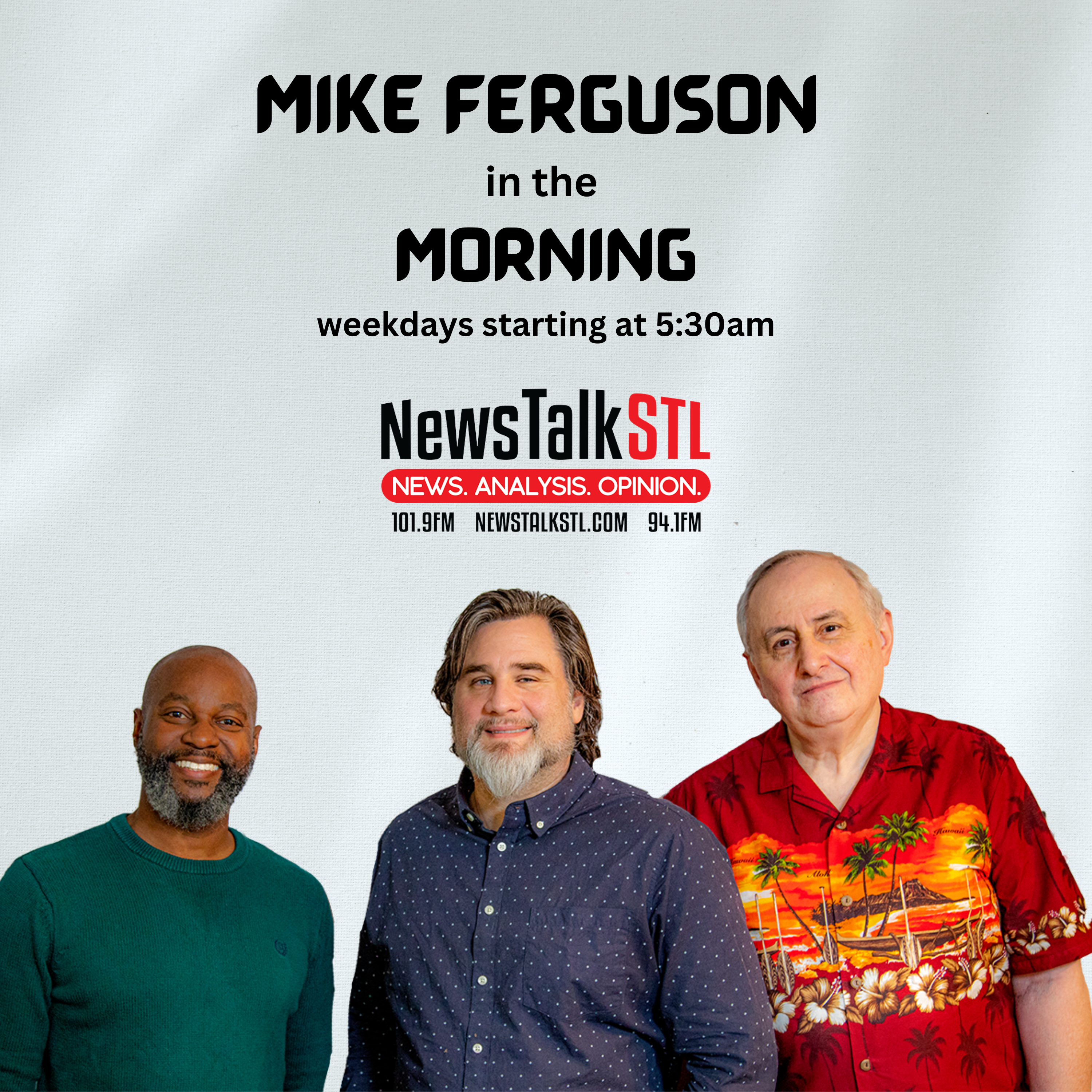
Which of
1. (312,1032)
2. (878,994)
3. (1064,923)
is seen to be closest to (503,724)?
(312,1032)

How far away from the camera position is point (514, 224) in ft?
9.95

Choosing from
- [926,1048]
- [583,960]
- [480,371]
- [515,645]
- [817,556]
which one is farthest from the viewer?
[480,371]

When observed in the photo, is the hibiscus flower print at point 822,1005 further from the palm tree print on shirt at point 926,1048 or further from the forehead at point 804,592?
the forehead at point 804,592

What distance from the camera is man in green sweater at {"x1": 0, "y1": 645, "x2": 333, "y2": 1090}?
2.29 meters

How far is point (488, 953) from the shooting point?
2.27 metres

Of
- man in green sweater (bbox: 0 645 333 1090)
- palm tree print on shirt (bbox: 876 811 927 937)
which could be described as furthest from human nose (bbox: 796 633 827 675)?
man in green sweater (bbox: 0 645 333 1090)

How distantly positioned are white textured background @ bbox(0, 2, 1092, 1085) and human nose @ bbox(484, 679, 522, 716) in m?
0.52

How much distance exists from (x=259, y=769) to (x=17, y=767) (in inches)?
21.7

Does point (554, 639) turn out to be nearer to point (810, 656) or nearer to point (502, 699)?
point (502, 699)

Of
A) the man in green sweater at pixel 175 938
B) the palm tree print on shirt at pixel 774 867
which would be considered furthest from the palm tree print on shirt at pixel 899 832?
the man in green sweater at pixel 175 938

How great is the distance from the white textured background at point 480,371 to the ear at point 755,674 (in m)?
0.31

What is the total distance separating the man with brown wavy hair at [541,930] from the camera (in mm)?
2213

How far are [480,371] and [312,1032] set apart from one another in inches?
56.0

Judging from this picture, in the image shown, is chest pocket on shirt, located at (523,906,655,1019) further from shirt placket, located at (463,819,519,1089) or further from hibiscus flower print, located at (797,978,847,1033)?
hibiscus flower print, located at (797,978,847,1033)
